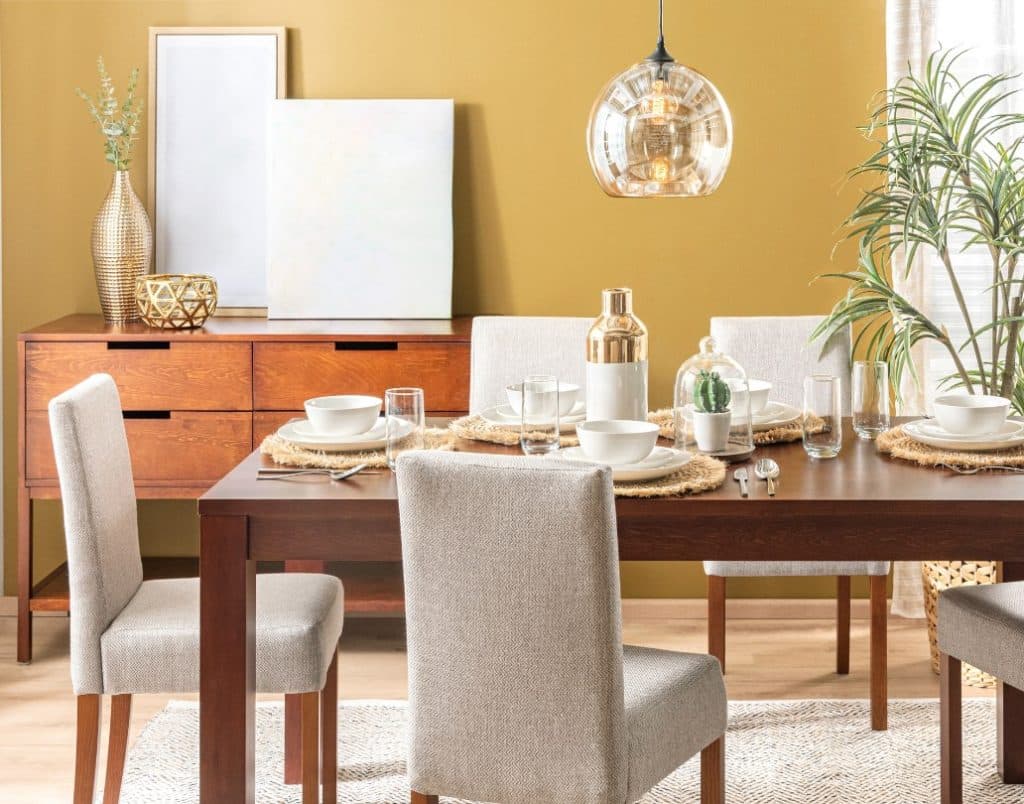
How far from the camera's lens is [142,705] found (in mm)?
3463

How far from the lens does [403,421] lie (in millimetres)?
2418

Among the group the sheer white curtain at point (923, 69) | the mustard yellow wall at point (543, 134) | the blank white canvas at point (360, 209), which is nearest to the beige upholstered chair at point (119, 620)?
the blank white canvas at point (360, 209)

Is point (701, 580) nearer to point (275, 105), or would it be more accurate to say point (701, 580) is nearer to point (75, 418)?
point (275, 105)

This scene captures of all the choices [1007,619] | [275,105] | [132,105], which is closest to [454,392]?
[275,105]

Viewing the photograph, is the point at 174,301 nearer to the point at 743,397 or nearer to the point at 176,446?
the point at 176,446

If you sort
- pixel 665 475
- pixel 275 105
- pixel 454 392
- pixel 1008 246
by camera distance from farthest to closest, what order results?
pixel 275 105 < pixel 454 392 < pixel 1008 246 < pixel 665 475

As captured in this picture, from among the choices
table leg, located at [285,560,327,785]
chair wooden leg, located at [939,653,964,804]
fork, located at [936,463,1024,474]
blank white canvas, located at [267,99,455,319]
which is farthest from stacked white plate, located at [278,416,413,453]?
blank white canvas, located at [267,99,455,319]

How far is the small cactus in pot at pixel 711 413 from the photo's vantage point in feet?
8.28

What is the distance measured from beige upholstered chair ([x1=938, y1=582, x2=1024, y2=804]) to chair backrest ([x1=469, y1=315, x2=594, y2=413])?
111 centimetres

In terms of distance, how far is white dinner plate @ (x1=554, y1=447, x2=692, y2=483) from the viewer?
7.41ft

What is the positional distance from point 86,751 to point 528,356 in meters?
1.37

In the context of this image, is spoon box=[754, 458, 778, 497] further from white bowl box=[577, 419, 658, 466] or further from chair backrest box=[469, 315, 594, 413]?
chair backrest box=[469, 315, 594, 413]

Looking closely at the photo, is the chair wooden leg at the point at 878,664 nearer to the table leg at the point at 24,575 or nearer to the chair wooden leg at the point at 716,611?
the chair wooden leg at the point at 716,611

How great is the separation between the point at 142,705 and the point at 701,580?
1733 mm
